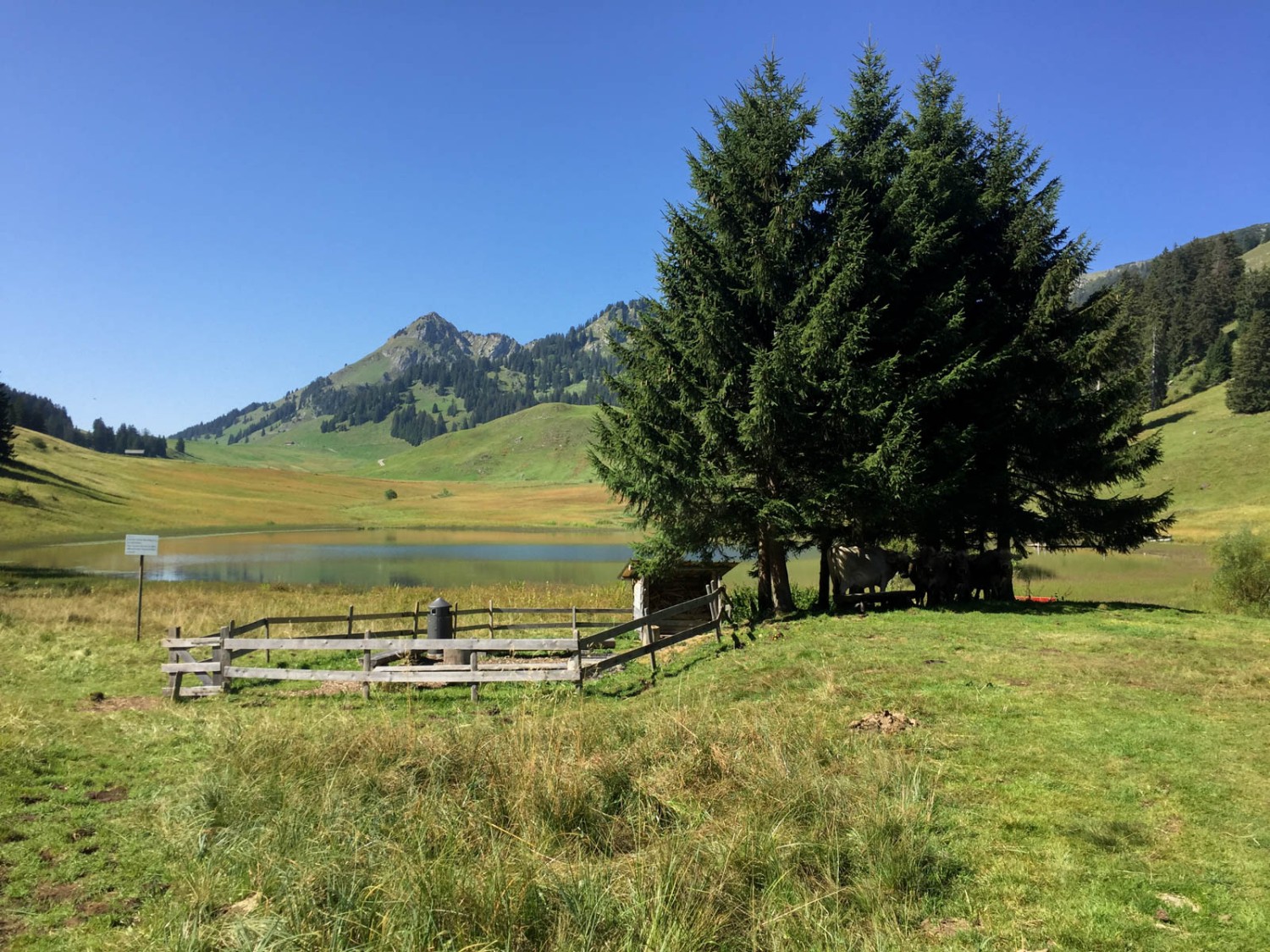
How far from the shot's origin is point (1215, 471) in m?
75.0

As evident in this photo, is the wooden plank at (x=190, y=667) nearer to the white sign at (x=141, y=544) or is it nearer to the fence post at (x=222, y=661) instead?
the fence post at (x=222, y=661)

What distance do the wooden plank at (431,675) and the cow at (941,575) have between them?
13550 millimetres

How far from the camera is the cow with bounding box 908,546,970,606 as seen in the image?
22.1 meters

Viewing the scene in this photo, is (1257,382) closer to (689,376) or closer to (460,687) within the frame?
(689,376)

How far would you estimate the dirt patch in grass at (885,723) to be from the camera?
31.0ft

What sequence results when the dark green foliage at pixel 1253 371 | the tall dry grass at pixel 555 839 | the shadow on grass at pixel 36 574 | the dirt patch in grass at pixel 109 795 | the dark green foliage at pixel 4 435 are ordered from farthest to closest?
the dark green foliage at pixel 4 435 → the dark green foliage at pixel 1253 371 → the shadow on grass at pixel 36 574 → the dirt patch in grass at pixel 109 795 → the tall dry grass at pixel 555 839

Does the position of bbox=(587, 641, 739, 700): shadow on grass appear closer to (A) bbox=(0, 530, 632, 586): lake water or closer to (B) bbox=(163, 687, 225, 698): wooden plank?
(B) bbox=(163, 687, 225, 698): wooden plank

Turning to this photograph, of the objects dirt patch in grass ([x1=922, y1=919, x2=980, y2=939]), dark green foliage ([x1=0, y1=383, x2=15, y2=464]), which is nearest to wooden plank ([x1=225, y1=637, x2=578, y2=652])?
dirt patch in grass ([x1=922, y1=919, x2=980, y2=939])

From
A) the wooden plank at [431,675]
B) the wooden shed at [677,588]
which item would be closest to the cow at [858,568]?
the wooden shed at [677,588]

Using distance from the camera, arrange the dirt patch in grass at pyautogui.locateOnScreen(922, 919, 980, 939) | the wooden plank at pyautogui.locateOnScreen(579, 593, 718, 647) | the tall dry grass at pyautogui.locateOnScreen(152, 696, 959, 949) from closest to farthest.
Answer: the tall dry grass at pyautogui.locateOnScreen(152, 696, 959, 949)
the dirt patch in grass at pyautogui.locateOnScreen(922, 919, 980, 939)
the wooden plank at pyautogui.locateOnScreen(579, 593, 718, 647)

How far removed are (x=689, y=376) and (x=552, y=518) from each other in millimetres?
107732

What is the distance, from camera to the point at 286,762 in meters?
8.02

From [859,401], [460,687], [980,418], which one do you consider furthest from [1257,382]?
[460,687]

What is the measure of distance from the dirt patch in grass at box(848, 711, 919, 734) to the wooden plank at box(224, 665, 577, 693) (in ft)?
19.4
